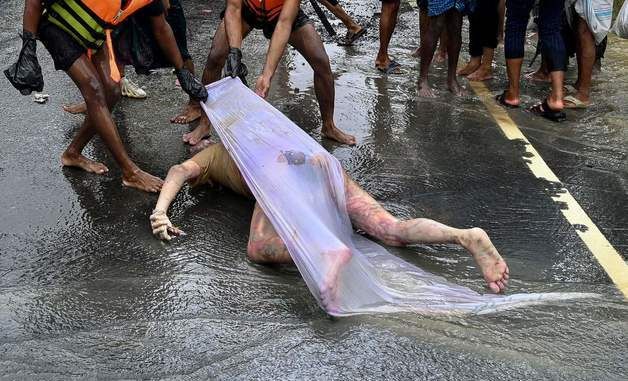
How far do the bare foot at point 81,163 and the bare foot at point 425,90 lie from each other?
270 centimetres

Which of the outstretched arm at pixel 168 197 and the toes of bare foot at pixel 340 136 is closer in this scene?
the outstretched arm at pixel 168 197

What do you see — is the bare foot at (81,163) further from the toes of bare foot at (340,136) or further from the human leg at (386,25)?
the human leg at (386,25)

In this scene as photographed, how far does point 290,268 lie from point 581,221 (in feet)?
5.40

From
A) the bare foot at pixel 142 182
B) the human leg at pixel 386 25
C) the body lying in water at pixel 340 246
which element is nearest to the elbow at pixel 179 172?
the body lying in water at pixel 340 246

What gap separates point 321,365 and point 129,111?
129 inches

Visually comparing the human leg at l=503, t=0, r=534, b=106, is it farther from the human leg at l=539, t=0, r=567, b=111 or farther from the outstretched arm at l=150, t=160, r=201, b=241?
the outstretched arm at l=150, t=160, r=201, b=241

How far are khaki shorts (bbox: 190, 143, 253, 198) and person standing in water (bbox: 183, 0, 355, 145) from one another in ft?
1.60

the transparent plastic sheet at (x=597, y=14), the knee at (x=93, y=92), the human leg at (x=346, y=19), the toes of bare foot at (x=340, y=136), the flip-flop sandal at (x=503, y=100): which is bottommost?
the toes of bare foot at (x=340, y=136)

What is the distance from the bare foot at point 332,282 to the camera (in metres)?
2.85

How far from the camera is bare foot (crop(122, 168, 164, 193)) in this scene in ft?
13.4

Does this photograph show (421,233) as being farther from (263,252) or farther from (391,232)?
(263,252)

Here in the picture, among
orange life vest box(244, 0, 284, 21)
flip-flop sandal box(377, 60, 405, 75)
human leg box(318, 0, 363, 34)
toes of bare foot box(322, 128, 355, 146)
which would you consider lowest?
toes of bare foot box(322, 128, 355, 146)

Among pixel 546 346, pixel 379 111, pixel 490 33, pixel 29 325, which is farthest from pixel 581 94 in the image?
pixel 29 325

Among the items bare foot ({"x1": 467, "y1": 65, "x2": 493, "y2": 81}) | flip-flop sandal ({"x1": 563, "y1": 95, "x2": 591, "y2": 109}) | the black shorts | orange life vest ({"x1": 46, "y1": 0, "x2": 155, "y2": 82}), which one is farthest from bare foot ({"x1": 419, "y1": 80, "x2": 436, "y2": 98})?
orange life vest ({"x1": 46, "y1": 0, "x2": 155, "y2": 82})
